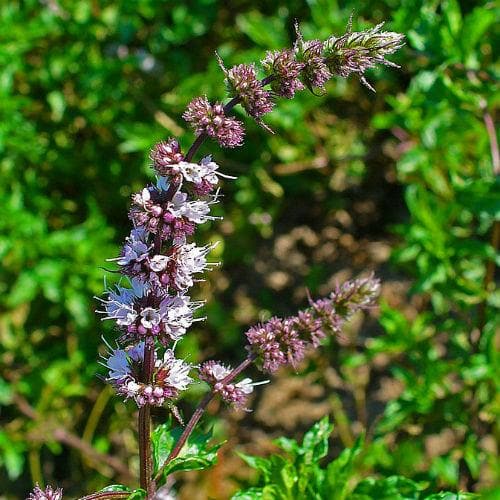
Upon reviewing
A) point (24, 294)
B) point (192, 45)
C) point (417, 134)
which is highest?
point (192, 45)

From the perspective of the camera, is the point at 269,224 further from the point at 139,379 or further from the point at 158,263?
the point at 158,263

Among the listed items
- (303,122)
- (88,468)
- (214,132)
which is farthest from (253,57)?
(88,468)

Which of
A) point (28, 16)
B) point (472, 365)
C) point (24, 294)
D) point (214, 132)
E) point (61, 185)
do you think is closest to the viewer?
point (214, 132)

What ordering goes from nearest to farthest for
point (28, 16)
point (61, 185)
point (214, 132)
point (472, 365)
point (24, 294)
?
point (214, 132)
point (472, 365)
point (24, 294)
point (28, 16)
point (61, 185)

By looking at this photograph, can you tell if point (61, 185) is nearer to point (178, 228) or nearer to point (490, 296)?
point (490, 296)

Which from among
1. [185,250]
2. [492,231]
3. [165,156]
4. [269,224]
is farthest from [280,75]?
[269,224]

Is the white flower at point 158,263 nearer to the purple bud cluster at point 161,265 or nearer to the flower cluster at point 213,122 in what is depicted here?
the purple bud cluster at point 161,265

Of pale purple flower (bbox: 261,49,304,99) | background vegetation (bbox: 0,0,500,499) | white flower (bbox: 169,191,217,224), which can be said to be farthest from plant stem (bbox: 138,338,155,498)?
background vegetation (bbox: 0,0,500,499)

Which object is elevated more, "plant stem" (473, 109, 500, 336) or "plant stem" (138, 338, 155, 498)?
"plant stem" (473, 109, 500, 336)

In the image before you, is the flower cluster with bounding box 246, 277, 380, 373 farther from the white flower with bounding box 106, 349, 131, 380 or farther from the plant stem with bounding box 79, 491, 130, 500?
the plant stem with bounding box 79, 491, 130, 500
